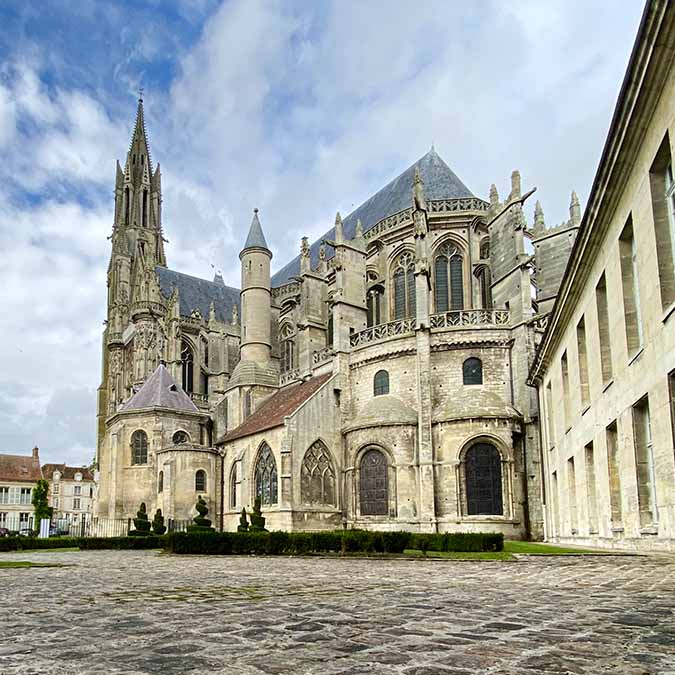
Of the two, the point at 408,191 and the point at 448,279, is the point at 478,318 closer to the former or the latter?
the point at 448,279

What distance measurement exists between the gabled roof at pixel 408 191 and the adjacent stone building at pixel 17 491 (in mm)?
51082

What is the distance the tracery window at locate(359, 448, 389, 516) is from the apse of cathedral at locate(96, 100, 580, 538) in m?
0.07

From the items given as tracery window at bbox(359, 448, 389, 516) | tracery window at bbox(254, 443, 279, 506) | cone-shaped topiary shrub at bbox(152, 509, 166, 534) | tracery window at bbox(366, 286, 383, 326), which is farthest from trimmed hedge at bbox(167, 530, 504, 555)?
tracery window at bbox(366, 286, 383, 326)

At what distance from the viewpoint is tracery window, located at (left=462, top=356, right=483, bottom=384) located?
3067cm

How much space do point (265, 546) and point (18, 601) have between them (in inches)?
509

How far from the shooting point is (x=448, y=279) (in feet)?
119

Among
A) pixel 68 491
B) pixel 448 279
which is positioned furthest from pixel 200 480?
pixel 68 491

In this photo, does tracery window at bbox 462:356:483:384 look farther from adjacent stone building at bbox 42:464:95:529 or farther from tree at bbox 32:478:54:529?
adjacent stone building at bbox 42:464:95:529

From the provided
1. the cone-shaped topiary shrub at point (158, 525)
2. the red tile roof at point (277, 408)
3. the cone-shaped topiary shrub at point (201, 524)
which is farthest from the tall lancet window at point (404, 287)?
the cone-shaped topiary shrub at point (158, 525)

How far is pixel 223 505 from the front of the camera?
3775 cm

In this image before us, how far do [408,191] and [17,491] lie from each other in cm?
5834

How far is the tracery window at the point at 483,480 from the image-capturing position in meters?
28.8

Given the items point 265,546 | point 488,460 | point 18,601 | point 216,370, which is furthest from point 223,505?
point 18,601

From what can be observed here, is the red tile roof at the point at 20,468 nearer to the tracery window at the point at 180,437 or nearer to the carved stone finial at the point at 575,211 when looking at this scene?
the tracery window at the point at 180,437
